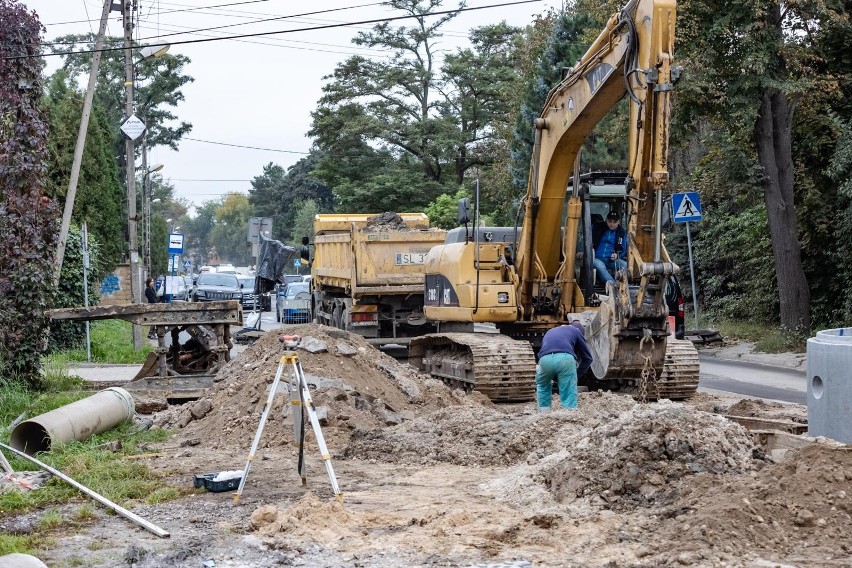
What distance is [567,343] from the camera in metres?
12.0

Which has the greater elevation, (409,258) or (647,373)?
(409,258)

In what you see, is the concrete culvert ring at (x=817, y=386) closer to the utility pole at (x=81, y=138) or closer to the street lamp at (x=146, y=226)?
the utility pole at (x=81, y=138)

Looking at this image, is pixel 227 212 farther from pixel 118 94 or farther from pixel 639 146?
pixel 639 146

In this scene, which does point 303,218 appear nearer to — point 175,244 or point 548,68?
point 175,244

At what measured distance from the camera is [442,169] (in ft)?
164

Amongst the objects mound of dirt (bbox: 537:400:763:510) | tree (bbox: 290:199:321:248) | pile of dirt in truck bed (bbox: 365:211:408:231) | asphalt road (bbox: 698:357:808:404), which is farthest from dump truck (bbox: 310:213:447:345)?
tree (bbox: 290:199:321:248)

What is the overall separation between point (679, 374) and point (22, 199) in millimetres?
9672

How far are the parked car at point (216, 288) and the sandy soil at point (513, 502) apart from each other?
3131 centimetres

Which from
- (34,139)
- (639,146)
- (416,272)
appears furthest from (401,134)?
(639,146)

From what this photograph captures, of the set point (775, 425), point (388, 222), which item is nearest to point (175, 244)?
point (388, 222)

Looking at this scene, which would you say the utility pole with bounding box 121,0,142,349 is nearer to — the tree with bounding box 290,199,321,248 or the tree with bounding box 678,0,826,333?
the tree with bounding box 678,0,826,333

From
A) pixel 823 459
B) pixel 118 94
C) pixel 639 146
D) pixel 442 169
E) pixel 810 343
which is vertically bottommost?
pixel 823 459

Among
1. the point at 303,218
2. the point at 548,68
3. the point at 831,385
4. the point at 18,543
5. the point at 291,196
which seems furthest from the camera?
the point at 291,196

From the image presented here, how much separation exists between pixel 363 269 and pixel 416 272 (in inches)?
40.5
